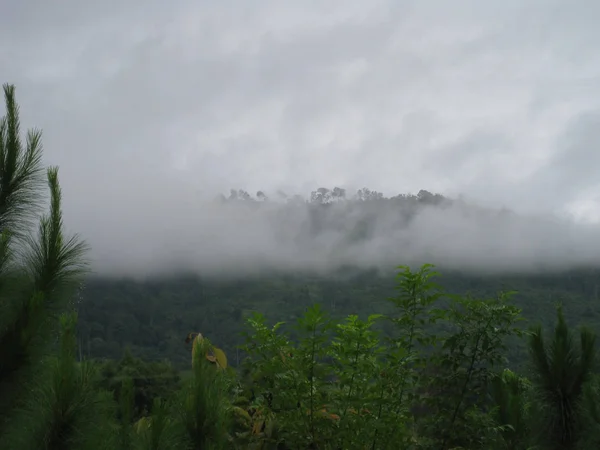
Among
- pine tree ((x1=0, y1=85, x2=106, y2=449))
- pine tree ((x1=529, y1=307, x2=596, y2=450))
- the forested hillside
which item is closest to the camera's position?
pine tree ((x1=0, y1=85, x2=106, y2=449))

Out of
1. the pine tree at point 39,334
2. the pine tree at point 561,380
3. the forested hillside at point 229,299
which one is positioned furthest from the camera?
the forested hillside at point 229,299

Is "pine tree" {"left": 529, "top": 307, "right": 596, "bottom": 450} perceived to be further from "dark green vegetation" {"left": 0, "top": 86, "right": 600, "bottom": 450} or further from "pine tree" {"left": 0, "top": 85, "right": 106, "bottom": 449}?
"pine tree" {"left": 0, "top": 85, "right": 106, "bottom": 449}

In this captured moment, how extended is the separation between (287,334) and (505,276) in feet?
549

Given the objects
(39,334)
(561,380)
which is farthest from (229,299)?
(39,334)

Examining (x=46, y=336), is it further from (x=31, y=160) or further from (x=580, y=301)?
(x=580, y=301)

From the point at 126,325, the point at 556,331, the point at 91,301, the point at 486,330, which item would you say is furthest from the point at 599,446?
the point at 91,301

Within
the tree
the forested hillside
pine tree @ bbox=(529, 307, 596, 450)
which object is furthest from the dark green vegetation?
the forested hillside

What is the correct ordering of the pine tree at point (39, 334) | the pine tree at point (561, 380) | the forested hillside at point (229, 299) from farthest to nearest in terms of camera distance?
1. the forested hillside at point (229, 299)
2. the pine tree at point (561, 380)
3. the pine tree at point (39, 334)

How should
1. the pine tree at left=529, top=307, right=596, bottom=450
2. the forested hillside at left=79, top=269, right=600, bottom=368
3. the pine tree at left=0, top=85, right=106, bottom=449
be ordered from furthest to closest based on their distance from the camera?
the forested hillside at left=79, top=269, right=600, bottom=368
the pine tree at left=529, top=307, right=596, bottom=450
the pine tree at left=0, top=85, right=106, bottom=449

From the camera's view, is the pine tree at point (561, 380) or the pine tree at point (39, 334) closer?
the pine tree at point (39, 334)

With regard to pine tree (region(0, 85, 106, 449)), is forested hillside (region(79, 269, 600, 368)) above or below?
below

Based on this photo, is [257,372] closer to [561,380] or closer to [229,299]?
[561,380]

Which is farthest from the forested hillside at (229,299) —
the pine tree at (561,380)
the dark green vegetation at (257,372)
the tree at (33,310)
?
the tree at (33,310)

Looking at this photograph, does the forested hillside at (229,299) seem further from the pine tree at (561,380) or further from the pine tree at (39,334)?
the pine tree at (39,334)
